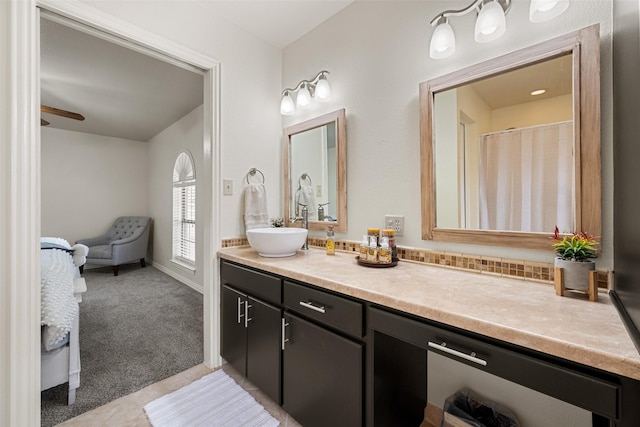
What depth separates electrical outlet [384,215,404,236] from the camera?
153 cm

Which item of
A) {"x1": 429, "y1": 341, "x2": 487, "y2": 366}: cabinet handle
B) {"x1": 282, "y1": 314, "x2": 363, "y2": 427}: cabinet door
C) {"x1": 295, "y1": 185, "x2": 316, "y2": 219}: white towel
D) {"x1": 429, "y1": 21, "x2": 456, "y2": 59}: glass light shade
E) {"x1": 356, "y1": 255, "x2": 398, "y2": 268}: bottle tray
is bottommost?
{"x1": 282, "y1": 314, "x2": 363, "y2": 427}: cabinet door

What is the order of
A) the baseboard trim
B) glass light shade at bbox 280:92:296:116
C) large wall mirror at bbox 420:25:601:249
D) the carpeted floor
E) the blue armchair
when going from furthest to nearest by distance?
the blue armchair < the baseboard trim < glass light shade at bbox 280:92:296:116 < the carpeted floor < large wall mirror at bbox 420:25:601:249

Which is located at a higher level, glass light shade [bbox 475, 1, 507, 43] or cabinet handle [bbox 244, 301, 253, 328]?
glass light shade [bbox 475, 1, 507, 43]

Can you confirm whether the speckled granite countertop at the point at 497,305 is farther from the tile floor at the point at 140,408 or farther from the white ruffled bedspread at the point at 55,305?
the white ruffled bedspread at the point at 55,305

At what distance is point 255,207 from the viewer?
2.03 meters

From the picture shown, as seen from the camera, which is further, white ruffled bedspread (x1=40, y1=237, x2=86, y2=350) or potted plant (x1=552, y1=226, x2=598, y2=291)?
white ruffled bedspread (x1=40, y1=237, x2=86, y2=350)

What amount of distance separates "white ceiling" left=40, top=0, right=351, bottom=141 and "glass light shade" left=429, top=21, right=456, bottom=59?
0.83 m

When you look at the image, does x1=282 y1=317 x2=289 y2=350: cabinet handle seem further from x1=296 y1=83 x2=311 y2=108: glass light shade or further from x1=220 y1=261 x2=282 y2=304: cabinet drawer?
x1=296 y1=83 x2=311 y2=108: glass light shade

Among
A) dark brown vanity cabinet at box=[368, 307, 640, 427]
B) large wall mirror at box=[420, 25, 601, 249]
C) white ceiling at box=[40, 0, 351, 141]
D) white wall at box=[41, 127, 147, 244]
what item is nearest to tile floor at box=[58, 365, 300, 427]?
dark brown vanity cabinet at box=[368, 307, 640, 427]

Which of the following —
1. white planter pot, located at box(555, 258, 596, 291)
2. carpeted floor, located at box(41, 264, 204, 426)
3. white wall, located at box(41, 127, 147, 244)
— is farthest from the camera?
white wall, located at box(41, 127, 147, 244)

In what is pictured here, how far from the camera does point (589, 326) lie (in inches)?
27.7

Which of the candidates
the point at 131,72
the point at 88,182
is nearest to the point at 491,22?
the point at 131,72

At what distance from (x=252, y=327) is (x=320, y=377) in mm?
555

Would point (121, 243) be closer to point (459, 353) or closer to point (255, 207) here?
point (255, 207)
